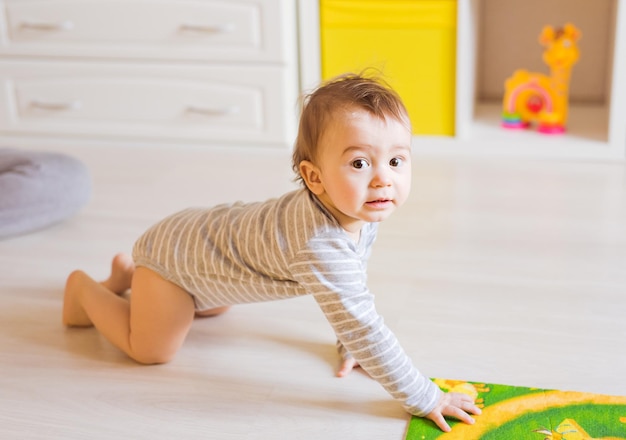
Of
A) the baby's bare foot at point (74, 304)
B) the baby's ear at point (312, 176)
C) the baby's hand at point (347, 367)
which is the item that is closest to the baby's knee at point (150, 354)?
the baby's bare foot at point (74, 304)

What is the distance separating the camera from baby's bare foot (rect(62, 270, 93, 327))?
1.30 metres

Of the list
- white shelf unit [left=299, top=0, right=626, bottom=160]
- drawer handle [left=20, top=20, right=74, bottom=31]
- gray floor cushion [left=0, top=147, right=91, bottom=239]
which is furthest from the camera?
drawer handle [left=20, top=20, right=74, bottom=31]

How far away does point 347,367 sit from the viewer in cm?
119

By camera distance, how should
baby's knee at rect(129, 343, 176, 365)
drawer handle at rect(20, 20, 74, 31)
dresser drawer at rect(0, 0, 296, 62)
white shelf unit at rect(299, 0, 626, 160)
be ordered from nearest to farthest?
baby's knee at rect(129, 343, 176, 365)
white shelf unit at rect(299, 0, 626, 160)
dresser drawer at rect(0, 0, 296, 62)
drawer handle at rect(20, 20, 74, 31)

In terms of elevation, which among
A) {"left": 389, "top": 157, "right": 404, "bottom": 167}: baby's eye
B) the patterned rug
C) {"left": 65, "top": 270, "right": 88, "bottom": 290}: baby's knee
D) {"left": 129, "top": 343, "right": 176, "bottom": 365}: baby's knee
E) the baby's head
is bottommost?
the patterned rug

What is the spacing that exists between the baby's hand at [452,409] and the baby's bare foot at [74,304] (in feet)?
1.89

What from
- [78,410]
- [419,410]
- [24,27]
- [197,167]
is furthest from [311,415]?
[24,27]

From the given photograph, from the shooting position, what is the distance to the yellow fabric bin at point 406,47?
216cm

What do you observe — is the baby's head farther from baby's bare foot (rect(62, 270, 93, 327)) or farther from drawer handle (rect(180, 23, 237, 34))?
drawer handle (rect(180, 23, 237, 34))

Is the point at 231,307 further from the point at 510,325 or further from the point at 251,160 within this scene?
the point at 251,160

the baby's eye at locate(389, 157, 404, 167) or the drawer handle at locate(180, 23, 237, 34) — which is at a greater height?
the drawer handle at locate(180, 23, 237, 34)

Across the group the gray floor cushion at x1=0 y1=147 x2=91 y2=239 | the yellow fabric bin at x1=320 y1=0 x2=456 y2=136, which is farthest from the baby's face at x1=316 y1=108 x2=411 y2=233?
the yellow fabric bin at x1=320 y1=0 x2=456 y2=136

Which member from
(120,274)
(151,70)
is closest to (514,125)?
→ (151,70)

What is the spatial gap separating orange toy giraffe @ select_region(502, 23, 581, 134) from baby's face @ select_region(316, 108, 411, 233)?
134cm
